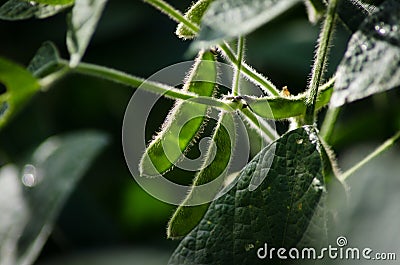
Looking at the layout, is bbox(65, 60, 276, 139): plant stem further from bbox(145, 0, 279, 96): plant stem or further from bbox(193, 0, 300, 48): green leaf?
bbox(193, 0, 300, 48): green leaf

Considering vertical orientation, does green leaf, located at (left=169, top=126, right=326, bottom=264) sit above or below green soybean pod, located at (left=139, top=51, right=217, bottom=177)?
below

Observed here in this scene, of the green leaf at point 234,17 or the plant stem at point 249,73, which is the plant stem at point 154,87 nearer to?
the plant stem at point 249,73

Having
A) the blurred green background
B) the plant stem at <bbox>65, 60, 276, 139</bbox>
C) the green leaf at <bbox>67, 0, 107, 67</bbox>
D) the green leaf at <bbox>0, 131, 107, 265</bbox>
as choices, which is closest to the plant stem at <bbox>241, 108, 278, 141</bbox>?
the plant stem at <bbox>65, 60, 276, 139</bbox>

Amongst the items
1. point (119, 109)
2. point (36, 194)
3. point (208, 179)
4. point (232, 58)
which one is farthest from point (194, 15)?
point (119, 109)

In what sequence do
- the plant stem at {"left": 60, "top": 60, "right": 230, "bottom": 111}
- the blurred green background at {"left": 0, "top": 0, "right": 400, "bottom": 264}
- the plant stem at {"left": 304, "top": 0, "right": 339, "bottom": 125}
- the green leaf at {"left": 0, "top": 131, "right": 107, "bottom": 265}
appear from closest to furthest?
the plant stem at {"left": 304, "top": 0, "right": 339, "bottom": 125} → the plant stem at {"left": 60, "top": 60, "right": 230, "bottom": 111} → the green leaf at {"left": 0, "top": 131, "right": 107, "bottom": 265} → the blurred green background at {"left": 0, "top": 0, "right": 400, "bottom": 264}

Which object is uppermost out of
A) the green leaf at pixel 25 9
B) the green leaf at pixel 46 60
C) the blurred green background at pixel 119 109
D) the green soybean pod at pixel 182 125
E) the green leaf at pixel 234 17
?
the green leaf at pixel 25 9

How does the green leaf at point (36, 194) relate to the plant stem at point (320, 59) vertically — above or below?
below

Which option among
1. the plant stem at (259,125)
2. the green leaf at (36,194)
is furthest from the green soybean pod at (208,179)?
the green leaf at (36,194)
